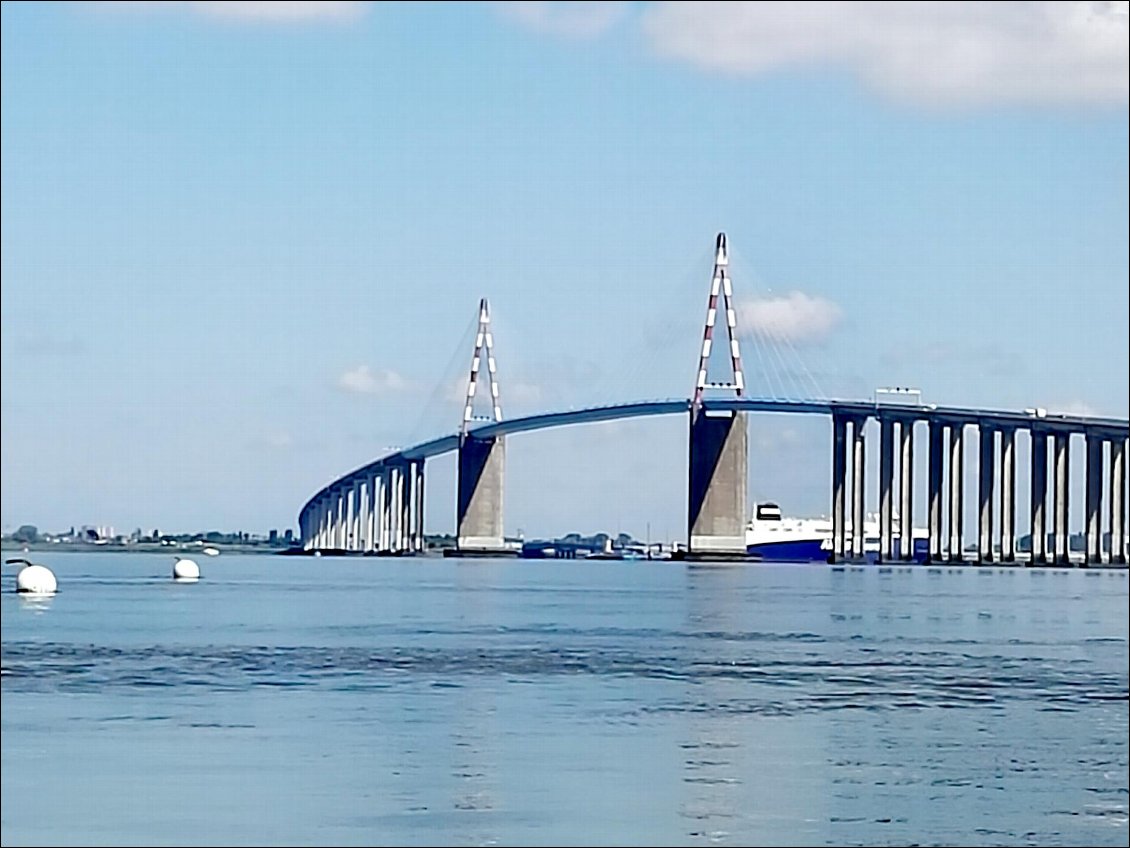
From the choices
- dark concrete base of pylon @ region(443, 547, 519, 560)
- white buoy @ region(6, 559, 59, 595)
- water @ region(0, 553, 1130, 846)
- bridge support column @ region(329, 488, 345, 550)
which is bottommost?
water @ region(0, 553, 1130, 846)

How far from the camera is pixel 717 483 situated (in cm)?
9138

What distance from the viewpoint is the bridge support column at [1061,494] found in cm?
9044

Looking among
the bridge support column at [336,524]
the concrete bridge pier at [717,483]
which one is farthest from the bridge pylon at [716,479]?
the bridge support column at [336,524]

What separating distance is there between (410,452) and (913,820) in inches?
3615

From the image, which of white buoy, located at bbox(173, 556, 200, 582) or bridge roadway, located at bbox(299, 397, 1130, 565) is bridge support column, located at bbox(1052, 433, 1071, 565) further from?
white buoy, located at bbox(173, 556, 200, 582)

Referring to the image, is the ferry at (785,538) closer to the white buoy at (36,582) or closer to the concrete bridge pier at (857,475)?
the concrete bridge pier at (857,475)

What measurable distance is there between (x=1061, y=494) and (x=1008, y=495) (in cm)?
212

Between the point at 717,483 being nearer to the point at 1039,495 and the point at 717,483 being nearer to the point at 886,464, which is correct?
the point at 886,464

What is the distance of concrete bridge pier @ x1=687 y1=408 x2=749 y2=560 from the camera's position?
9044 cm

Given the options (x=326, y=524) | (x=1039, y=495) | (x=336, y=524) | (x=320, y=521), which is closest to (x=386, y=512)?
(x=336, y=524)

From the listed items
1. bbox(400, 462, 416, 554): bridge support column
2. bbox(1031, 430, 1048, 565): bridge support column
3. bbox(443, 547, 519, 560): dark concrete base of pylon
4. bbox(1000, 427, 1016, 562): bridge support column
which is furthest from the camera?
bbox(400, 462, 416, 554): bridge support column

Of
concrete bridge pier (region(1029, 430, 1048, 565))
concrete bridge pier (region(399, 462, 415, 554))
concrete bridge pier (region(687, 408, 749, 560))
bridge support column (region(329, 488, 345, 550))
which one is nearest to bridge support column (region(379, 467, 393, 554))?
concrete bridge pier (region(399, 462, 415, 554))

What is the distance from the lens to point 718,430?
9069 centimetres

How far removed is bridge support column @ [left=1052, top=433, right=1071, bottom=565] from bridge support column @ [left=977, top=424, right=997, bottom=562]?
8.28ft
